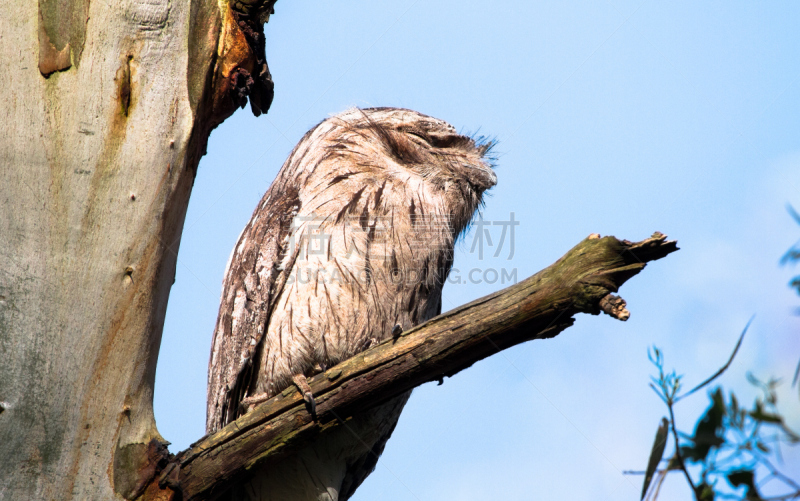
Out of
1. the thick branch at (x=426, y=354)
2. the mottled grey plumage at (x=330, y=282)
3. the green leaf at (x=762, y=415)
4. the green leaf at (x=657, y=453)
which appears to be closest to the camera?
the green leaf at (x=762, y=415)

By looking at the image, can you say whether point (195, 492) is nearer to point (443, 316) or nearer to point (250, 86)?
point (443, 316)

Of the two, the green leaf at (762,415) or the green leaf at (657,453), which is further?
the green leaf at (657,453)

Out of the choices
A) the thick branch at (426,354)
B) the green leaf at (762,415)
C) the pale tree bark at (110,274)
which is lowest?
the green leaf at (762,415)

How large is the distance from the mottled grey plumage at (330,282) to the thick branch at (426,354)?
623mm

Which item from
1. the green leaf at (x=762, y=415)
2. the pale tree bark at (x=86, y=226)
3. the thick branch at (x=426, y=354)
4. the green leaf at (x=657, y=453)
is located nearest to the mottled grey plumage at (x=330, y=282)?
the thick branch at (x=426, y=354)

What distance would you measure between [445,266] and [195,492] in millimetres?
1820

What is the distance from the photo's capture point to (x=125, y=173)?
2197mm

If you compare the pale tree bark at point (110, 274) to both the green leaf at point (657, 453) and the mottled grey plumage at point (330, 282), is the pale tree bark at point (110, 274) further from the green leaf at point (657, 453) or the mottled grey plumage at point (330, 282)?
the green leaf at point (657, 453)

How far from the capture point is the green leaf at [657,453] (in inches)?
43.1

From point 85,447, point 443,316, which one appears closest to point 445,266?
point 443,316

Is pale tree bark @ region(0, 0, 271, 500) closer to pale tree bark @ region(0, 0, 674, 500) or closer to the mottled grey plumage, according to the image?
pale tree bark @ region(0, 0, 674, 500)

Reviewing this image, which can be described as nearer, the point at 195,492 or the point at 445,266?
the point at 195,492

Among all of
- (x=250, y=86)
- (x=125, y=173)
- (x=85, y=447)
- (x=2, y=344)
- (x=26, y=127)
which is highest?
(x=250, y=86)

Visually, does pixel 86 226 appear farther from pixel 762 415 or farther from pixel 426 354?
pixel 762 415
